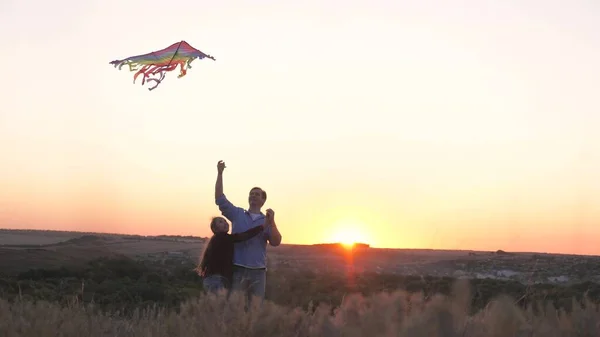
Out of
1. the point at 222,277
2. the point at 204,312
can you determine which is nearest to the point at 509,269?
the point at 222,277

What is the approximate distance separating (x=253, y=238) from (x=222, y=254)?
40 centimetres

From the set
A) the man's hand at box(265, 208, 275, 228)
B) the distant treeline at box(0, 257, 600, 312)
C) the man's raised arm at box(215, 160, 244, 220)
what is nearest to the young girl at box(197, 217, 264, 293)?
the man's hand at box(265, 208, 275, 228)

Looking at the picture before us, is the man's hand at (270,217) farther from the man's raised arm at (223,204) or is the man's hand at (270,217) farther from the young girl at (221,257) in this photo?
the man's raised arm at (223,204)

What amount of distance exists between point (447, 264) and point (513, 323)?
168 feet

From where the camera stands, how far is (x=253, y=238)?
8305 mm

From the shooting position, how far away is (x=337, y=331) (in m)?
3.43

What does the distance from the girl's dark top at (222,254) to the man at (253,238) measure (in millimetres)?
63

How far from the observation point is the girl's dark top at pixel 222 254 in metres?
8.20

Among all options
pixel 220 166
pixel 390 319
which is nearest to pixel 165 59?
pixel 220 166

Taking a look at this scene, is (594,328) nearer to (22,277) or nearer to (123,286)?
(123,286)

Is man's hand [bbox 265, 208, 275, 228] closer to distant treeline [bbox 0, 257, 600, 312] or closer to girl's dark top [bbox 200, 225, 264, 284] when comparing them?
girl's dark top [bbox 200, 225, 264, 284]

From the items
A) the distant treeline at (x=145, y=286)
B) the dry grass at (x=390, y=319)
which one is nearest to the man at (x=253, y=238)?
the dry grass at (x=390, y=319)

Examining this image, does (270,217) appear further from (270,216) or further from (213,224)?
(213,224)

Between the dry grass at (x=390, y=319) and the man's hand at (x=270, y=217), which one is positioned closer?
the dry grass at (x=390, y=319)
